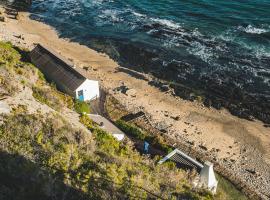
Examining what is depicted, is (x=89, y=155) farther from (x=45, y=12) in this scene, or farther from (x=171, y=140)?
(x=45, y=12)

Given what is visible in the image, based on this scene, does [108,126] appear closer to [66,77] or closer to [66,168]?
Answer: [66,77]

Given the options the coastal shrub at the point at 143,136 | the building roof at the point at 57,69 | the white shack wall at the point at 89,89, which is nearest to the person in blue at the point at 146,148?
the coastal shrub at the point at 143,136

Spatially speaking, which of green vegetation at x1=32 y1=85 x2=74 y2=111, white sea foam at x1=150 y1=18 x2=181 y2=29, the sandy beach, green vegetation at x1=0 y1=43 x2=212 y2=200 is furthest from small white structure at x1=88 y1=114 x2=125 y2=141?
white sea foam at x1=150 y1=18 x2=181 y2=29

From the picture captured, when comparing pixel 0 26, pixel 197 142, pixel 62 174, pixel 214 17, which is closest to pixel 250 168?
pixel 197 142

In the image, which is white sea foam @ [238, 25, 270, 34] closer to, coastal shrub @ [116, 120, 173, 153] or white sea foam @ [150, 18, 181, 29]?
white sea foam @ [150, 18, 181, 29]

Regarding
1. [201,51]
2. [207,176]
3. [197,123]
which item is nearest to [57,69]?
[197,123]

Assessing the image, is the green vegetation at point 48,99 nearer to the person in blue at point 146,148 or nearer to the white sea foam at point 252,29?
the person in blue at point 146,148

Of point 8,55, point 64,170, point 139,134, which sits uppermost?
point 64,170
